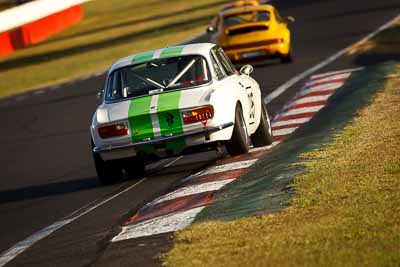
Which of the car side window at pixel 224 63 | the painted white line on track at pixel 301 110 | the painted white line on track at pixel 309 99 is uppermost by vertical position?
the car side window at pixel 224 63

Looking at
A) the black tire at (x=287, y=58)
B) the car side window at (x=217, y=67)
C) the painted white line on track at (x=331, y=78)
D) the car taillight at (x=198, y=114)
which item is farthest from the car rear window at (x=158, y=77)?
the black tire at (x=287, y=58)

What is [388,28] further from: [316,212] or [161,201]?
[316,212]

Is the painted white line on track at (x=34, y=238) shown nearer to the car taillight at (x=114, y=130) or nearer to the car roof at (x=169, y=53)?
the car taillight at (x=114, y=130)

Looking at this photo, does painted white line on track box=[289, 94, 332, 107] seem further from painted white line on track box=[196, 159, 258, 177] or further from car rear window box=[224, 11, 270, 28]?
car rear window box=[224, 11, 270, 28]

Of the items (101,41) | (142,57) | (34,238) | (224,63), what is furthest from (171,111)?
(101,41)

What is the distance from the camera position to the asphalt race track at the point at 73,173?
8.99 metres

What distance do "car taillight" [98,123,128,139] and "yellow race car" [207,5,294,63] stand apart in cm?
1422

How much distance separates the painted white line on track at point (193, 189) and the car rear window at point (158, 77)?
2.36 m

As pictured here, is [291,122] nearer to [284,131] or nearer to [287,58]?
[284,131]

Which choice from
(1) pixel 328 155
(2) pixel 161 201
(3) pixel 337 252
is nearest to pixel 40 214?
(2) pixel 161 201

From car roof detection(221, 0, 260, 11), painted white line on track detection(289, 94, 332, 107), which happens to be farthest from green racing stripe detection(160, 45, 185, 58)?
car roof detection(221, 0, 260, 11)

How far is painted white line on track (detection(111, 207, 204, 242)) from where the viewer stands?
909cm

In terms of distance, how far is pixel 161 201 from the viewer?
10828 millimetres

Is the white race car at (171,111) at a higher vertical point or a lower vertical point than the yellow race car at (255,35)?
higher
